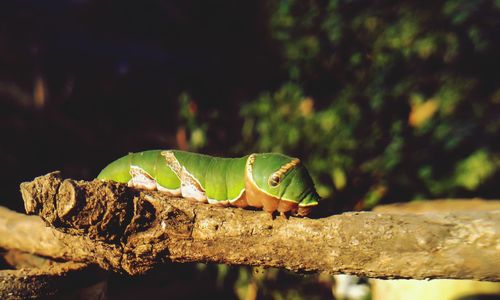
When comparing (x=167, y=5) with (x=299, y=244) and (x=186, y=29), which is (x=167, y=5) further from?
(x=299, y=244)

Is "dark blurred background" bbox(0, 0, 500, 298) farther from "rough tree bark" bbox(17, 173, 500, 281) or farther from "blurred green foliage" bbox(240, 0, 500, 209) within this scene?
"rough tree bark" bbox(17, 173, 500, 281)

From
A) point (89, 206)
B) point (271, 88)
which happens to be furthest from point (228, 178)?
point (271, 88)

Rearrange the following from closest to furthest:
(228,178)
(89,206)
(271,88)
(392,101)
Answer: (89,206), (228,178), (392,101), (271,88)

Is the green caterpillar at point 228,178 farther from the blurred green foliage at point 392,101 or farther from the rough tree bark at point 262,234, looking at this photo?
the blurred green foliage at point 392,101

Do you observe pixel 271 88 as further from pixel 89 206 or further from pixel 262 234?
pixel 89 206


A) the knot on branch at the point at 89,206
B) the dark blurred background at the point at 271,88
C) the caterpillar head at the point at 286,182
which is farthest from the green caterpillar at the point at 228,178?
the dark blurred background at the point at 271,88

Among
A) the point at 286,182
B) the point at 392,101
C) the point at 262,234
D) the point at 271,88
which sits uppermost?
the point at 271,88
